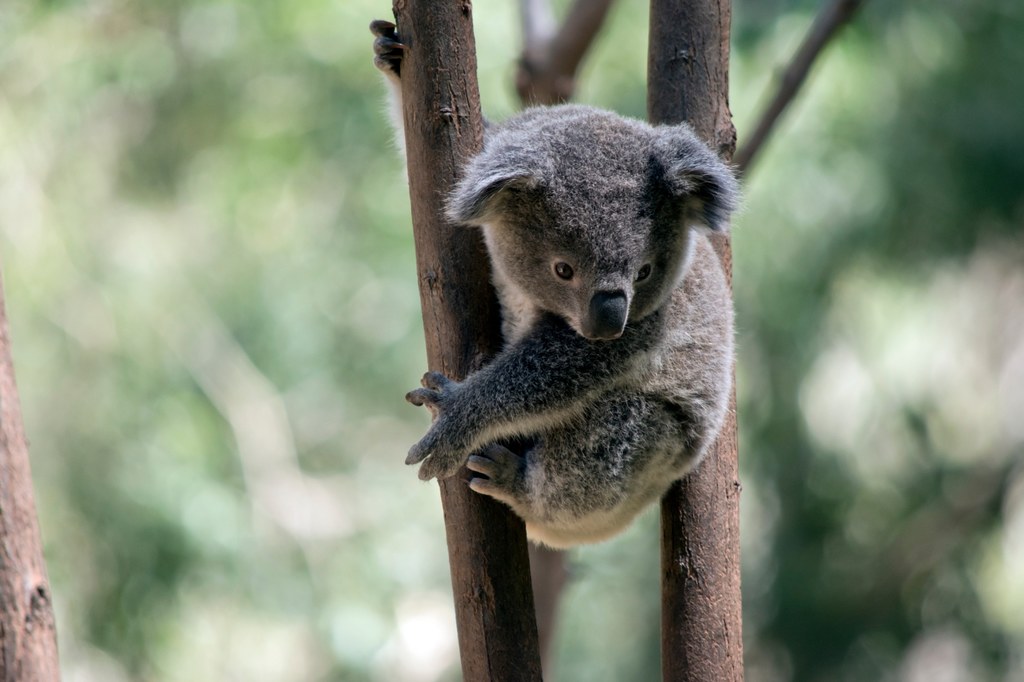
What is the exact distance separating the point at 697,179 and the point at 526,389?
0.53 metres

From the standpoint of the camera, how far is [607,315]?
1.92m

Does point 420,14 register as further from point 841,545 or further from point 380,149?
point 380,149

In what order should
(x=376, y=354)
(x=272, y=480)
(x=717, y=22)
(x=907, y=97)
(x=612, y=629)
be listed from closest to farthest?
(x=717, y=22) → (x=907, y=97) → (x=612, y=629) → (x=272, y=480) → (x=376, y=354)

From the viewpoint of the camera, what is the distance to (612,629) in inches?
252

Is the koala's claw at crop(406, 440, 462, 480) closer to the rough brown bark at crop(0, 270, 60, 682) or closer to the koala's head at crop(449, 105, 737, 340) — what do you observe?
the koala's head at crop(449, 105, 737, 340)

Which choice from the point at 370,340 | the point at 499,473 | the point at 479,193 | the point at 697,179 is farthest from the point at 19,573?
the point at 370,340

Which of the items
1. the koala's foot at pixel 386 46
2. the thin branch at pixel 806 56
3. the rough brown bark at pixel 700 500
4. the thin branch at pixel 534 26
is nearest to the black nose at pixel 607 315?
the rough brown bark at pixel 700 500

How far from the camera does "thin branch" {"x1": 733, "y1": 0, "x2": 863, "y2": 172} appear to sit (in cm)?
317

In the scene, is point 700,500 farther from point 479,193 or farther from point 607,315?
point 479,193

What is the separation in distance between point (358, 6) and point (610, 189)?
14.4 ft

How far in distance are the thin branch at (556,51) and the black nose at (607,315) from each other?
6.40 ft

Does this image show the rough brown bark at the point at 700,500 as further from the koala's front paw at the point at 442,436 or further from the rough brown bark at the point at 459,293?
the koala's front paw at the point at 442,436

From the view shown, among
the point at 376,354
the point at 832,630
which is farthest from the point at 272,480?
the point at 832,630

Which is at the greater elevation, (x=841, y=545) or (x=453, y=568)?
(x=453, y=568)
